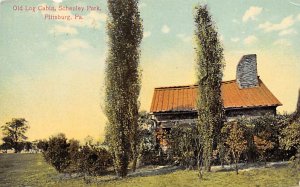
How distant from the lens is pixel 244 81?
15680mm

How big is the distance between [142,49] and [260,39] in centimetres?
383

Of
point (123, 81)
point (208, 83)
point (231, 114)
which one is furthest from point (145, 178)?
point (231, 114)

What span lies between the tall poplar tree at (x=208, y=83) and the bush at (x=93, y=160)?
3394 millimetres

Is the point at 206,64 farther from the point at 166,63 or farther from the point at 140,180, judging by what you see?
the point at 140,180

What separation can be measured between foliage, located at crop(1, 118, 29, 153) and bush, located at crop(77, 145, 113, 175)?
6.08 feet

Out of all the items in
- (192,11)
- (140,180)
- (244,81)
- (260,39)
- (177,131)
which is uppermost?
(192,11)

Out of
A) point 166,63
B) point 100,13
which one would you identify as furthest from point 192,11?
point 100,13

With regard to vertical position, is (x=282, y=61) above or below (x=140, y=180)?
above

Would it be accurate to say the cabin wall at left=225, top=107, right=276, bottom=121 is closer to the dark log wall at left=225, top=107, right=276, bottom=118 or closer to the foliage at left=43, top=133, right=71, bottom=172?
the dark log wall at left=225, top=107, right=276, bottom=118

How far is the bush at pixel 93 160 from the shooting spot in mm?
13445

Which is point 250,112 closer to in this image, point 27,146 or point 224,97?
point 224,97

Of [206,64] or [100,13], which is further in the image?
[206,64]

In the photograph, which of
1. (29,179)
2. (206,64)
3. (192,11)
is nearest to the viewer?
(29,179)

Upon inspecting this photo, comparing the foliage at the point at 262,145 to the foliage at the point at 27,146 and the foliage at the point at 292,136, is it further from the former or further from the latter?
the foliage at the point at 27,146
